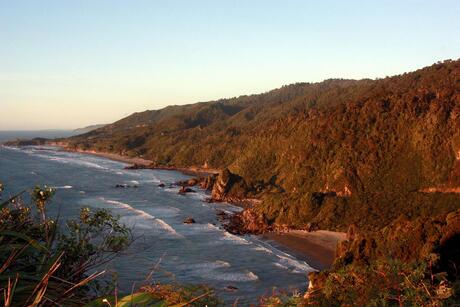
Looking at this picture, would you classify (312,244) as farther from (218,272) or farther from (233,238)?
(218,272)

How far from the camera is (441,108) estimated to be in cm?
8281

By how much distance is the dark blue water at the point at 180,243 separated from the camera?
4656cm

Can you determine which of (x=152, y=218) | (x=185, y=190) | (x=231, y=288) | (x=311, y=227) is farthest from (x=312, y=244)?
(x=185, y=190)

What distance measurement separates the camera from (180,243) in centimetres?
6066

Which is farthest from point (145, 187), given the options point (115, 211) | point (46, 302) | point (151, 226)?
point (46, 302)

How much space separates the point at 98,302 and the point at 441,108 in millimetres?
86856

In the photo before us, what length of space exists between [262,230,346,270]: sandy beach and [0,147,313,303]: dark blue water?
84.4 inches

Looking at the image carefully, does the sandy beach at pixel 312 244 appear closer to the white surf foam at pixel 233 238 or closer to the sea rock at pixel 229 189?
the white surf foam at pixel 233 238

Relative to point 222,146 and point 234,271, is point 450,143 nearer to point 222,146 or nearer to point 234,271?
point 234,271

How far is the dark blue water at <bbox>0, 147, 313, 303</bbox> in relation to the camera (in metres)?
46.6

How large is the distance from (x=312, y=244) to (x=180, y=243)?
1689 centimetres

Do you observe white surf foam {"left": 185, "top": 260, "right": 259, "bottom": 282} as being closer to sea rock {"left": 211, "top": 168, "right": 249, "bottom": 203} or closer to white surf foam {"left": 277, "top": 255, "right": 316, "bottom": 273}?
white surf foam {"left": 277, "top": 255, "right": 316, "bottom": 273}

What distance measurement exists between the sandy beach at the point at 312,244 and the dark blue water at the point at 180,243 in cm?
214

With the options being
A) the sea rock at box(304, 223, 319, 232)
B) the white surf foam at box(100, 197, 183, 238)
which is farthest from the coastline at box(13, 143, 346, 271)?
the white surf foam at box(100, 197, 183, 238)
